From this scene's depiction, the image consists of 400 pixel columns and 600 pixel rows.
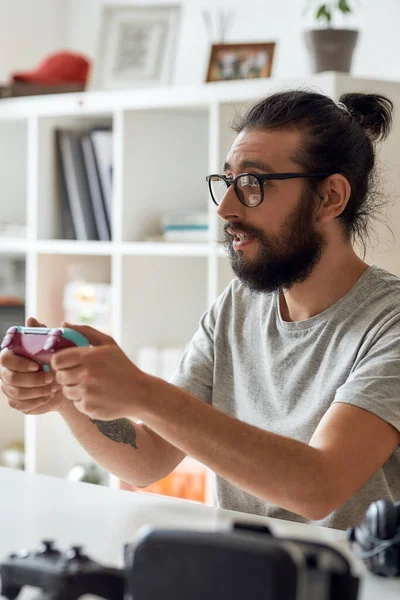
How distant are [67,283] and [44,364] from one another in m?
1.66

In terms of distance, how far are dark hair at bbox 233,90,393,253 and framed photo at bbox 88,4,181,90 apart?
4.00 ft

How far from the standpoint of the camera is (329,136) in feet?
5.34

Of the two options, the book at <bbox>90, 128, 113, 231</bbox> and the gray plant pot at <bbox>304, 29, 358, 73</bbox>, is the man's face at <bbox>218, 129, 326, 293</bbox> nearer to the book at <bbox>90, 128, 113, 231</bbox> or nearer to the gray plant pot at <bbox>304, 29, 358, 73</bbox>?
the gray plant pot at <bbox>304, 29, 358, 73</bbox>

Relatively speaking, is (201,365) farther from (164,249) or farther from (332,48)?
(332,48)

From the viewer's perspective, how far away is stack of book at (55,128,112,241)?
279 centimetres

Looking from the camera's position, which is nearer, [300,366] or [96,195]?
[300,366]

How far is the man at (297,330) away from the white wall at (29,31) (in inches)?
73.1

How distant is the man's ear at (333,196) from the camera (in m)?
1.63

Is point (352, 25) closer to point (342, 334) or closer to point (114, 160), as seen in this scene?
point (114, 160)

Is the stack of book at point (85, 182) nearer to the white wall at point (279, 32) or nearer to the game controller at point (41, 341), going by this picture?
the white wall at point (279, 32)

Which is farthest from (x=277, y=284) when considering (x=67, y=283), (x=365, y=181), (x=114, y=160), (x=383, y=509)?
(x=67, y=283)

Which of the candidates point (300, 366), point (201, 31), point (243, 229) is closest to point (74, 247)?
point (201, 31)

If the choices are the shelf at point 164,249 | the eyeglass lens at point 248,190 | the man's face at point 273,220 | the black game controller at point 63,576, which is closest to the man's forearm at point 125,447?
the man's face at point 273,220

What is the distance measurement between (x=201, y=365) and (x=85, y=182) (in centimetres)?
127
